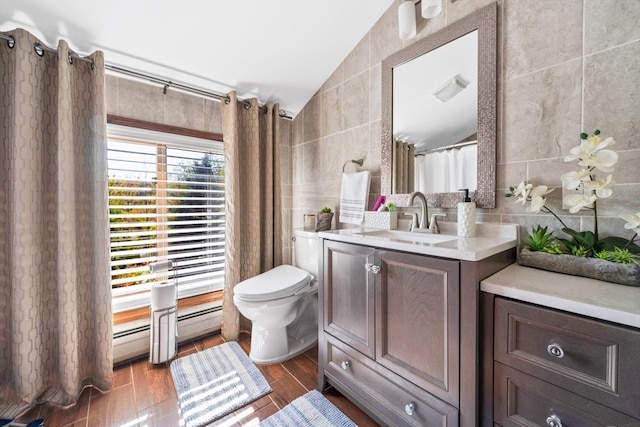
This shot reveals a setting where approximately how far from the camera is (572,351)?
69 cm

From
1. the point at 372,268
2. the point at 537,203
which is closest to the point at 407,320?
the point at 372,268

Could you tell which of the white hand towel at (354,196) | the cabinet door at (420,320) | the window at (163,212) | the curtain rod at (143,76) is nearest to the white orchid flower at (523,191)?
the cabinet door at (420,320)

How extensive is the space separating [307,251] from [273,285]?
16.9 inches

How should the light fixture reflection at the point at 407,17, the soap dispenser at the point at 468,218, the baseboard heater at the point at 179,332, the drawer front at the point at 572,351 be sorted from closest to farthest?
the drawer front at the point at 572,351 < the soap dispenser at the point at 468,218 < the light fixture reflection at the point at 407,17 < the baseboard heater at the point at 179,332

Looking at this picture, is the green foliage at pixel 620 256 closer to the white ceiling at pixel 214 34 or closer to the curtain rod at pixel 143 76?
the white ceiling at pixel 214 34

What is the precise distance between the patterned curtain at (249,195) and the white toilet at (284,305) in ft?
0.82

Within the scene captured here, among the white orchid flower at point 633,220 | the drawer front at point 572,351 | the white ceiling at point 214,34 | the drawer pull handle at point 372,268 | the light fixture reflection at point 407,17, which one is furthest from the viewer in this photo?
the light fixture reflection at point 407,17

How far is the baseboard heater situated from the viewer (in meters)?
1.74

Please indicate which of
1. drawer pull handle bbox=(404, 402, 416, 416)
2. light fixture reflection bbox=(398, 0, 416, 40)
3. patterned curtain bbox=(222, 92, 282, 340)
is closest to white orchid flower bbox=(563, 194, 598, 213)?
drawer pull handle bbox=(404, 402, 416, 416)

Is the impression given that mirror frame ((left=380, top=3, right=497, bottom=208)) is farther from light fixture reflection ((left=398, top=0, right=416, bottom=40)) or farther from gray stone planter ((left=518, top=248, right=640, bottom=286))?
gray stone planter ((left=518, top=248, right=640, bottom=286))

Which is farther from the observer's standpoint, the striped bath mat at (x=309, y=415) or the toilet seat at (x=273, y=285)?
the toilet seat at (x=273, y=285)

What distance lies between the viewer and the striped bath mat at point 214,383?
1.35 m

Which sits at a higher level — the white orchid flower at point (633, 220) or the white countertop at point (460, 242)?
the white orchid flower at point (633, 220)

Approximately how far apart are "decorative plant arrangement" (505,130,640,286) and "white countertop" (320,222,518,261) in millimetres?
100
